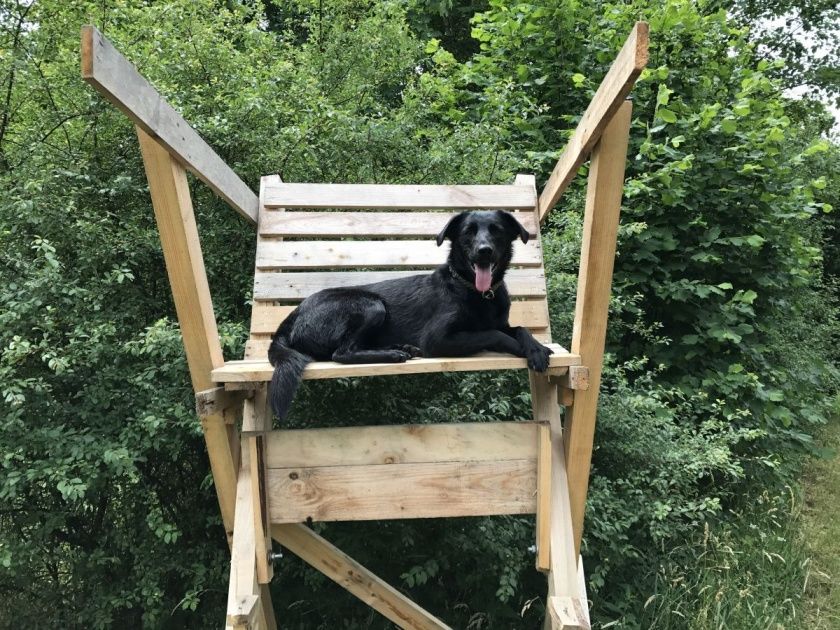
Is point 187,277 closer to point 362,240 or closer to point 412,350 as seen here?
point 412,350

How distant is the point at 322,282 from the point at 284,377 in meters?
0.90

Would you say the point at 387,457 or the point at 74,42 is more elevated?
the point at 74,42

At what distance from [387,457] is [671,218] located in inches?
143

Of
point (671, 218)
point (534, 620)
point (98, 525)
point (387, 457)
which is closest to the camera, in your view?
point (387, 457)

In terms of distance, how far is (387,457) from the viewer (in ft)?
7.77

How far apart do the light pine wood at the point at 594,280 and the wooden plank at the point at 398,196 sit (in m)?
0.88

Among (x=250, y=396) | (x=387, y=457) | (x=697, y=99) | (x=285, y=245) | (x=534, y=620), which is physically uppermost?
(x=697, y=99)

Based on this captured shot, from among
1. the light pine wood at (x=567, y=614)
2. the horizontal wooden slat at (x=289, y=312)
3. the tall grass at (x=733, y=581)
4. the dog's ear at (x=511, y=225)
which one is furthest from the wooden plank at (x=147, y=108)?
the tall grass at (x=733, y=581)

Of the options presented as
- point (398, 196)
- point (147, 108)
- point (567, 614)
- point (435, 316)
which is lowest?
point (567, 614)

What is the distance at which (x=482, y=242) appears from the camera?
2428 mm

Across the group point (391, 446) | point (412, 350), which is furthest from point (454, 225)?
point (391, 446)

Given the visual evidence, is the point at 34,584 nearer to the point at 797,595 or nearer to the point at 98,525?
the point at 98,525

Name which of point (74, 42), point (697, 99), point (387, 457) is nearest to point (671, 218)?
point (697, 99)

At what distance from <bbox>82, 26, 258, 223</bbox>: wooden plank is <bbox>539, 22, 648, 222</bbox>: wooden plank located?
4.71ft
